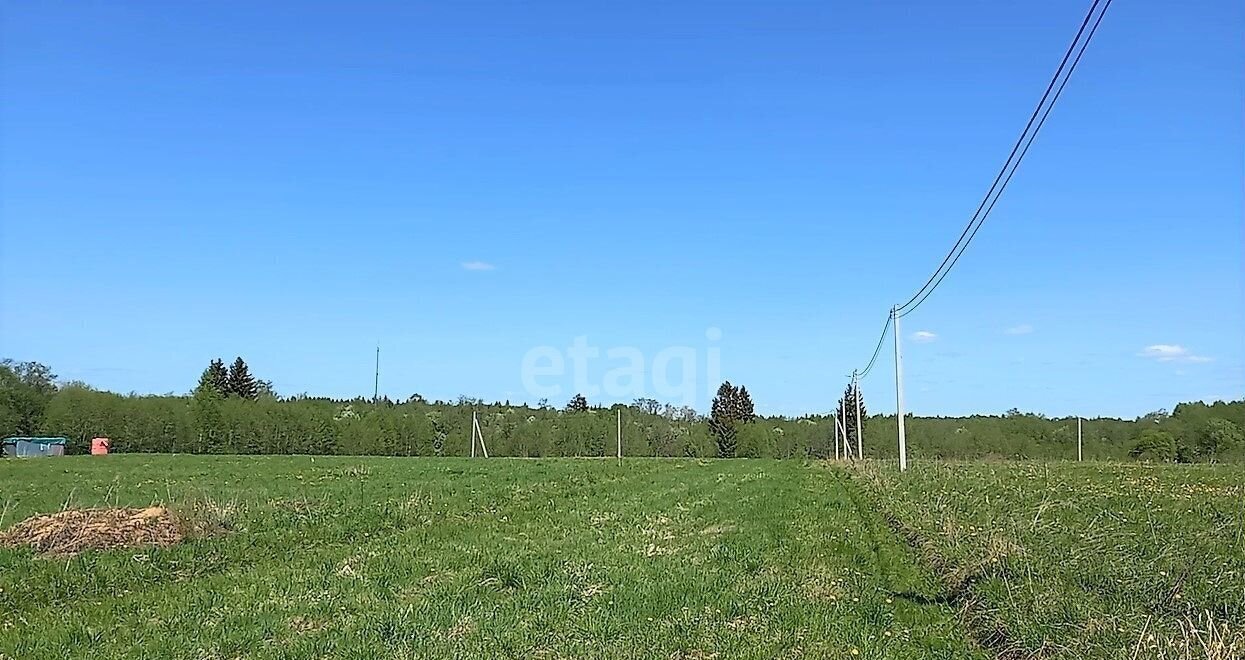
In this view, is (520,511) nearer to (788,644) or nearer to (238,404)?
(788,644)

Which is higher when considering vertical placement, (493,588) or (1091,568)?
(1091,568)

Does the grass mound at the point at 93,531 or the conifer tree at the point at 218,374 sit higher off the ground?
the conifer tree at the point at 218,374

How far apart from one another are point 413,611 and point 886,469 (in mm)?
24209

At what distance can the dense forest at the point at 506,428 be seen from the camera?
228 ft

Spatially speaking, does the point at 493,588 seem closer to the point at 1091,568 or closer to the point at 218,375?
the point at 1091,568

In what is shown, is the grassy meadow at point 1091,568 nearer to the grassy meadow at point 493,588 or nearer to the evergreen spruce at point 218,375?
the grassy meadow at point 493,588

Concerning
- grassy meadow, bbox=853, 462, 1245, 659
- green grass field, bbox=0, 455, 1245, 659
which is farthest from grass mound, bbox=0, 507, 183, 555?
grassy meadow, bbox=853, 462, 1245, 659

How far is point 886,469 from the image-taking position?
31.1 metres

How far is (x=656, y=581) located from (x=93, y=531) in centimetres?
815

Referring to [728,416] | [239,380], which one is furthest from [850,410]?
[239,380]

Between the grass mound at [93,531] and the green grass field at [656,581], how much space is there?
1.20 ft

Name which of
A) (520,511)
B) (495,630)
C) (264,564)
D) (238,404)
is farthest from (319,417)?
(495,630)

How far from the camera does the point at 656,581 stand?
1067 centimetres

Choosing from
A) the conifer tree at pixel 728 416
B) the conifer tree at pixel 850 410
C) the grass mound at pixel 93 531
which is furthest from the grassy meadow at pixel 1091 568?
the conifer tree at pixel 728 416
